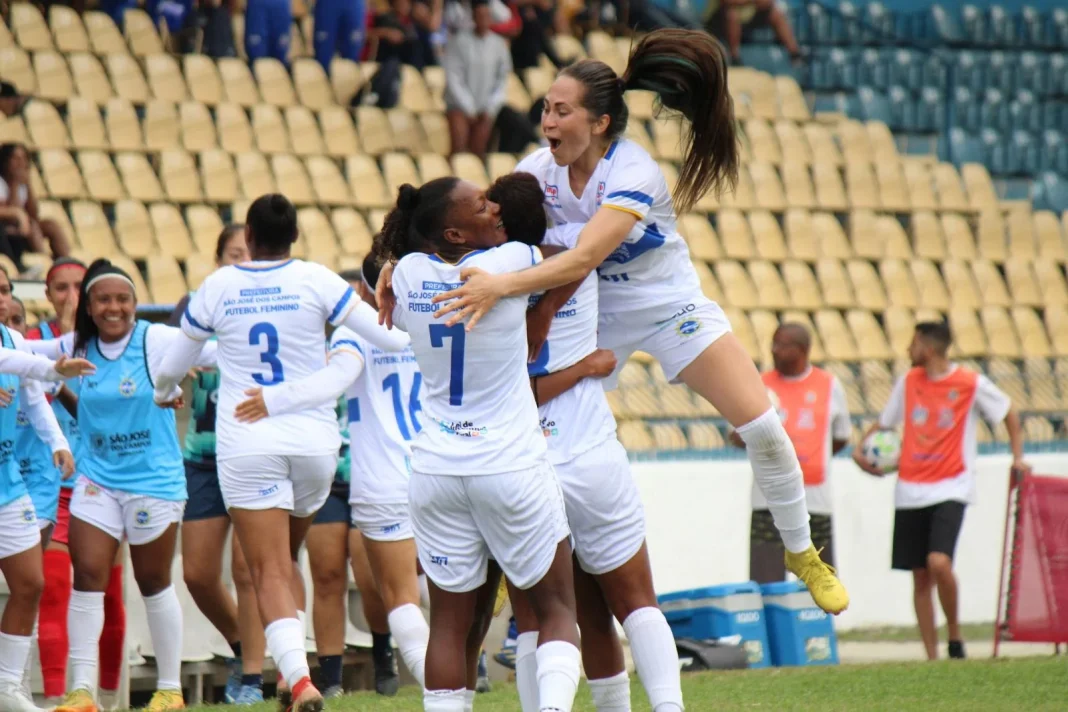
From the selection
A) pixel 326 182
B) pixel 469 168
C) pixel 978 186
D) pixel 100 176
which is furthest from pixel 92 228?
pixel 978 186

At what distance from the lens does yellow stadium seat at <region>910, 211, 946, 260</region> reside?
16.1 m

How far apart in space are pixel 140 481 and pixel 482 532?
240 cm

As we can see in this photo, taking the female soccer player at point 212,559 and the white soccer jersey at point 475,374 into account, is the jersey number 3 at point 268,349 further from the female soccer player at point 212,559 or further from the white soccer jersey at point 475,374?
the white soccer jersey at point 475,374

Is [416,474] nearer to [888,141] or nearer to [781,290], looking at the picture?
[781,290]

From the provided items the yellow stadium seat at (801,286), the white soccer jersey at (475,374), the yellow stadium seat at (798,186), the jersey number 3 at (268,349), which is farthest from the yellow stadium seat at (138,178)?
the white soccer jersey at (475,374)

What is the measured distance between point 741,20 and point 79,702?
13.8 metres

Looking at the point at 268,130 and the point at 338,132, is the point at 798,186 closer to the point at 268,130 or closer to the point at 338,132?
the point at 338,132

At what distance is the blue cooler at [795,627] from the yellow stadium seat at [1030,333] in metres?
7.52

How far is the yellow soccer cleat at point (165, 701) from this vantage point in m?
6.47

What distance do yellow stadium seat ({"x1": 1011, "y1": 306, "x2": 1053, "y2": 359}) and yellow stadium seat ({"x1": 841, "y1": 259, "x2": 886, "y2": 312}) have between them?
1409mm

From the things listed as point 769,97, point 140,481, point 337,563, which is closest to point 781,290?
point 769,97

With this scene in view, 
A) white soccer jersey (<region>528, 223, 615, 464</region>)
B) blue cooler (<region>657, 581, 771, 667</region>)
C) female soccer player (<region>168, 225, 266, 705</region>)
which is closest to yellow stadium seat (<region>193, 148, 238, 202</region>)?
female soccer player (<region>168, 225, 266, 705</region>)

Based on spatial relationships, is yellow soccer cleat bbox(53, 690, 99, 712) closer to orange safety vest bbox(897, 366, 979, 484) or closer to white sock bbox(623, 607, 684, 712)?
white sock bbox(623, 607, 684, 712)

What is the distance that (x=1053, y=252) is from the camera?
1680 centimetres
